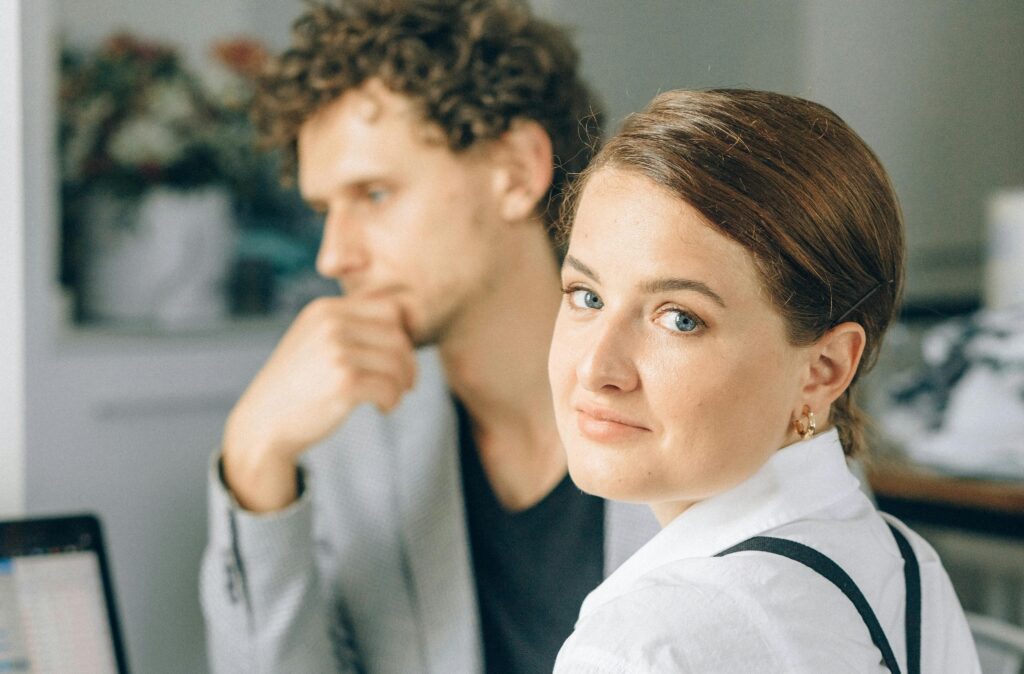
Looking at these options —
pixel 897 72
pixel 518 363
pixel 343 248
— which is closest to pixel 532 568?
pixel 518 363

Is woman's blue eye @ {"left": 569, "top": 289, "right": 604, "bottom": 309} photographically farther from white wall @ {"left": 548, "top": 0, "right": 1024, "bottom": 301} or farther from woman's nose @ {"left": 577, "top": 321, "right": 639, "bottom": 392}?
white wall @ {"left": 548, "top": 0, "right": 1024, "bottom": 301}

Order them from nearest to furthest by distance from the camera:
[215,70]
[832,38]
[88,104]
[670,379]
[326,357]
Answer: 1. [670,379]
2. [326,357]
3. [88,104]
4. [215,70]
5. [832,38]

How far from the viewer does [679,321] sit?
469mm

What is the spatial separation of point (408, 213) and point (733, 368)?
0.61 meters

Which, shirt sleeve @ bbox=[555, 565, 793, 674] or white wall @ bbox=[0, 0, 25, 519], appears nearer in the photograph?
shirt sleeve @ bbox=[555, 565, 793, 674]

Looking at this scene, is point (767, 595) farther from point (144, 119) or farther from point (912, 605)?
point (144, 119)

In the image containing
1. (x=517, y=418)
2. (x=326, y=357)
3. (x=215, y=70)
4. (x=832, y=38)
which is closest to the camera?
(x=326, y=357)

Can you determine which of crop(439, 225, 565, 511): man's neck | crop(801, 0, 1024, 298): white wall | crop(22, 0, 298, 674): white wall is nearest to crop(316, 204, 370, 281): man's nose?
crop(439, 225, 565, 511): man's neck

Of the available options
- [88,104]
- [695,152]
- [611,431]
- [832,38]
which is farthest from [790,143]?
[832,38]

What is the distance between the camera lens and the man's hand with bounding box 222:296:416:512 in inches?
38.5

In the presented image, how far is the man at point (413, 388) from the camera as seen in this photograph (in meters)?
0.99

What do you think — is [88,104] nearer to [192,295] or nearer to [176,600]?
[192,295]

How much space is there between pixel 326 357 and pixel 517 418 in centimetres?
23

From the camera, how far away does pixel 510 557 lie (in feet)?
3.45
